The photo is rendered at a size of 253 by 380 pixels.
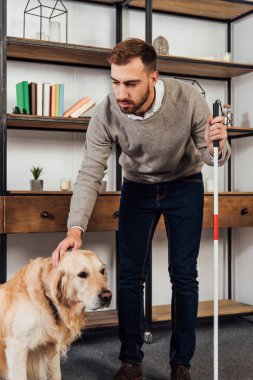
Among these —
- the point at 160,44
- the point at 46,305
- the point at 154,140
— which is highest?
the point at 160,44

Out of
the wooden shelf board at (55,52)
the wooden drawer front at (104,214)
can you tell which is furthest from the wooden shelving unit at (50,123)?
the wooden drawer front at (104,214)

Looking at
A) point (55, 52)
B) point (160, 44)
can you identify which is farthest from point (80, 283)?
point (160, 44)

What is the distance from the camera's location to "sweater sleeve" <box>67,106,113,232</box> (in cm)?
237

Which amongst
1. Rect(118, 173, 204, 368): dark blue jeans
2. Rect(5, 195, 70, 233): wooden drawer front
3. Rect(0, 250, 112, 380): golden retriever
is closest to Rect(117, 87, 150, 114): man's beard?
Rect(118, 173, 204, 368): dark blue jeans

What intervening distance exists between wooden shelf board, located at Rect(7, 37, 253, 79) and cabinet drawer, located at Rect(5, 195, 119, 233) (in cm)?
88

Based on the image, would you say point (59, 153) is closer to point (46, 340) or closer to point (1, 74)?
point (1, 74)

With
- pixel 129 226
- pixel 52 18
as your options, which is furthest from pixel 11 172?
pixel 129 226

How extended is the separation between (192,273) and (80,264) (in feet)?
2.03

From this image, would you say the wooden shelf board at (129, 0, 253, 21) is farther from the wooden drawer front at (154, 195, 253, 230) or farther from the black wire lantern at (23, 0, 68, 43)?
the wooden drawer front at (154, 195, 253, 230)

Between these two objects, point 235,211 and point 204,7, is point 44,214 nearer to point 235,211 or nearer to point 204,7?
point 235,211

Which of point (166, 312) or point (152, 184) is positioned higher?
point (152, 184)

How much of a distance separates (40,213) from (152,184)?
88cm

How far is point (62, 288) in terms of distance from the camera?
218cm

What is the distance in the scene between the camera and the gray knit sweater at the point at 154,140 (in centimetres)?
242
